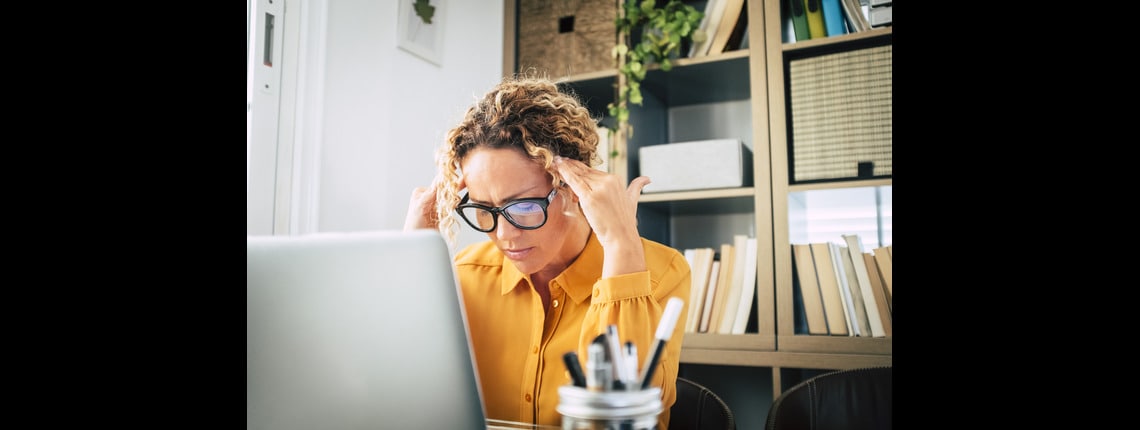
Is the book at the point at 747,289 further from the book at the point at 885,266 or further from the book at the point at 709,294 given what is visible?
the book at the point at 885,266

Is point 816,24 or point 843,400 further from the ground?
point 816,24

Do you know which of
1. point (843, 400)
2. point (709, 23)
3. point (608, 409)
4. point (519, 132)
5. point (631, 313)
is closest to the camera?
point (608, 409)

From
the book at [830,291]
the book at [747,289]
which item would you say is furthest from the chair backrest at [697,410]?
the book at [830,291]

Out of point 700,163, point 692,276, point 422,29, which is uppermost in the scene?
point 422,29

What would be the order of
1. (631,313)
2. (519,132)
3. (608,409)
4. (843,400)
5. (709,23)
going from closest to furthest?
(608,409)
(631,313)
(519,132)
(843,400)
(709,23)

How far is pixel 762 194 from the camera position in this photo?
1282mm

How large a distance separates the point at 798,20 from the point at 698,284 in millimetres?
536

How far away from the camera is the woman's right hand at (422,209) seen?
1182 mm

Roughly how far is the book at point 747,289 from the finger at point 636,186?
0.25 metres

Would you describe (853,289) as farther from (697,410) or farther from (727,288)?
(697,410)

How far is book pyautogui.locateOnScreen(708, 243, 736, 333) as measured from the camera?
4.23ft

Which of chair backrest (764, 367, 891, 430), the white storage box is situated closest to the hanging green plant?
the white storage box

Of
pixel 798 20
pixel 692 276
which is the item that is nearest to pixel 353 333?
pixel 692 276
